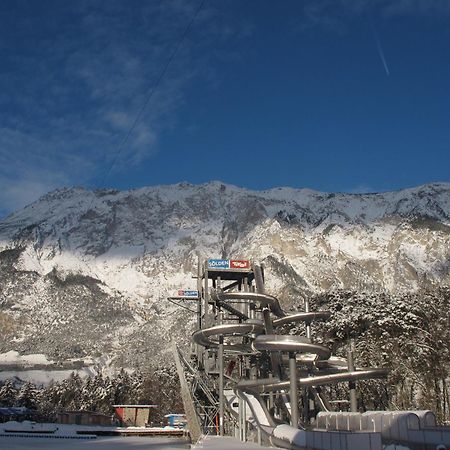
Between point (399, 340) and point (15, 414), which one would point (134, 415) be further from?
point (399, 340)

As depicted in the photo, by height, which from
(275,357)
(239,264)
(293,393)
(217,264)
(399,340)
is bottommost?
(293,393)

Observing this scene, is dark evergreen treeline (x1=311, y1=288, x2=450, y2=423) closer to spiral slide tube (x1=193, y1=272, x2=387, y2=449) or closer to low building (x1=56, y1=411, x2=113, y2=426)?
spiral slide tube (x1=193, y1=272, x2=387, y2=449)

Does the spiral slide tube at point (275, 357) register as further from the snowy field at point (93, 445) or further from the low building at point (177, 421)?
the low building at point (177, 421)

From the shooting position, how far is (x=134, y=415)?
98.9 metres

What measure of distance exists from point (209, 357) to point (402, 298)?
837 inches

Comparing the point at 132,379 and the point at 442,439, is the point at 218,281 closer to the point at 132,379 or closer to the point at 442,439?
the point at 442,439

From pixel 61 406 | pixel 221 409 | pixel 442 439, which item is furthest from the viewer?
pixel 61 406

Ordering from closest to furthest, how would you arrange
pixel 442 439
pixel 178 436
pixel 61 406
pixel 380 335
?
pixel 442 439 → pixel 380 335 → pixel 178 436 → pixel 61 406

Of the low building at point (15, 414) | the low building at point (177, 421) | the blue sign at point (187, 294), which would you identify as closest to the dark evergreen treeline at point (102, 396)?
the low building at point (15, 414)

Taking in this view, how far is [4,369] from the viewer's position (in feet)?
621

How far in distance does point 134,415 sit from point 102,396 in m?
15.3

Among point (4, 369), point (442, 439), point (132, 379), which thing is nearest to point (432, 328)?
point (442, 439)

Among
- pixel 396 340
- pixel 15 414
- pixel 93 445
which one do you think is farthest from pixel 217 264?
pixel 15 414

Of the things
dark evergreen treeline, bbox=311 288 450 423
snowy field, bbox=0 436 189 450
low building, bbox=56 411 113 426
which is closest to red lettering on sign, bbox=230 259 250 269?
dark evergreen treeline, bbox=311 288 450 423
